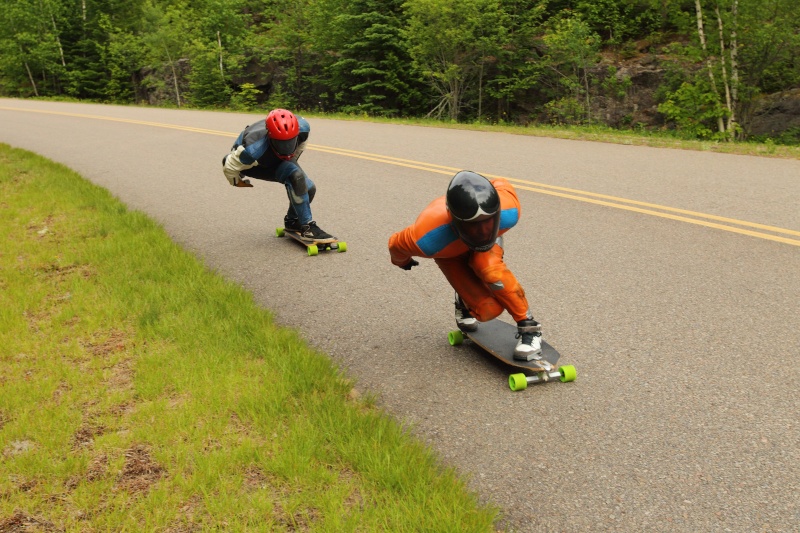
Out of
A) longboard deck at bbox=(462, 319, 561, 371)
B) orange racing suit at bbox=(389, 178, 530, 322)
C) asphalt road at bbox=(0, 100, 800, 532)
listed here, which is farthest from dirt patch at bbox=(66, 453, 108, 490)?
longboard deck at bbox=(462, 319, 561, 371)

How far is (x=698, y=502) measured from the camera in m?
2.78

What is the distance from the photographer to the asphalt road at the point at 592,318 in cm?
296

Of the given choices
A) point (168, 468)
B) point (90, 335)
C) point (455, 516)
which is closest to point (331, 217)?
point (90, 335)

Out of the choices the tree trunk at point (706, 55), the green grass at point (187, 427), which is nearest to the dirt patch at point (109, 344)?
the green grass at point (187, 427)

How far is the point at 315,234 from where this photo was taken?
6926 mm

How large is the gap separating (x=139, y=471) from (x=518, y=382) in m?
2.06

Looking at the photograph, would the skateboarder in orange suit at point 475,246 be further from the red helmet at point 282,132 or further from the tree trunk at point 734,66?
the tree trunk at point 734,66

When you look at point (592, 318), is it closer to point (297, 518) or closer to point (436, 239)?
point (436, 239)

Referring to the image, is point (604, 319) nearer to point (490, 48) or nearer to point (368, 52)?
point (490, 48)

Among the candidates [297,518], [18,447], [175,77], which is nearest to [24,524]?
[18,447]

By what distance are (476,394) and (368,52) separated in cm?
2440

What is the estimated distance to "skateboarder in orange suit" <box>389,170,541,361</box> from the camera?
3.56 m

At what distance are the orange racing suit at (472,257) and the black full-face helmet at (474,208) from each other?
0.59 ft

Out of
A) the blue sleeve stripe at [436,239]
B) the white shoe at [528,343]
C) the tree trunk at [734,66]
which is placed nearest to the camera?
the blue sleeve stripe at [436,239]
